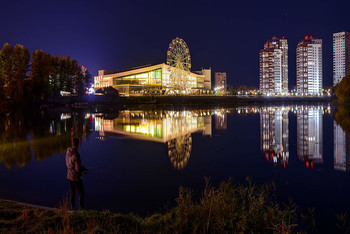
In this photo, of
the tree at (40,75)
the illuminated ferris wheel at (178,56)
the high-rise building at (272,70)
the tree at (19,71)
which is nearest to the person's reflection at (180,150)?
the tree at (19,71)

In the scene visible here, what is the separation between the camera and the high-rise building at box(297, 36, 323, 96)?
577 feet

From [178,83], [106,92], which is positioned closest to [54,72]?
[106,92]

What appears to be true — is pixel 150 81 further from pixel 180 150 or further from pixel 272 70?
pixel 272 70

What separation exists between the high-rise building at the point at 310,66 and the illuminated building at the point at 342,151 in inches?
6712

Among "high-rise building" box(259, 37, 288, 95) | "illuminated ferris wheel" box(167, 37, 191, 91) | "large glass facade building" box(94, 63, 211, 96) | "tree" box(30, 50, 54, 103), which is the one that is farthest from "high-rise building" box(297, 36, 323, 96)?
"tree" box(30, 50, 54, 103)

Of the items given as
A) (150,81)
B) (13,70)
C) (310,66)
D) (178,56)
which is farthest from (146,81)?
(310,66)

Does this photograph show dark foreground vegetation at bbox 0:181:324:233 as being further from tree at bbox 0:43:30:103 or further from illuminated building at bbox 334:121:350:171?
tree at bbox 0:43:30:103

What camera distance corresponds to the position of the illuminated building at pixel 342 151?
1156 cm

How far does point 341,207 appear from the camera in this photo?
285 inches

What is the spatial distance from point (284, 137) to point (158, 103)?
5282cm

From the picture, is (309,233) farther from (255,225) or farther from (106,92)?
(106,92)

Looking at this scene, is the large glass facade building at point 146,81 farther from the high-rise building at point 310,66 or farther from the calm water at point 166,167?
the high-rise building at point 310,66

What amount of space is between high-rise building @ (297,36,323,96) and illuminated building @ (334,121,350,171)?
170 meters

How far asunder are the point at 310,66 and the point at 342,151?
180 meters
